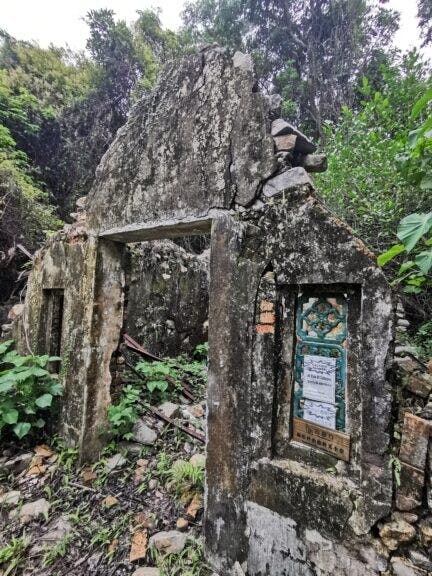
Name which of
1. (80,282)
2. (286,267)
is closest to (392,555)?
(286,267)

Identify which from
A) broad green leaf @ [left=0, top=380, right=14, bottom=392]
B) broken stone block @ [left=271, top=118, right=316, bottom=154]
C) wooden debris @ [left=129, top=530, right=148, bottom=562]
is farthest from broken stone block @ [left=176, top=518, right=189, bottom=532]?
broken stone block @ [left=271, top=118, right=316, bottom=154]

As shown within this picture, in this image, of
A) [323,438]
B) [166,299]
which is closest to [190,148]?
[323,438]

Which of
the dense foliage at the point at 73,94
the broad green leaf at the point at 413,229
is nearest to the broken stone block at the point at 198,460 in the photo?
the broad green leaf at the point at 413,229

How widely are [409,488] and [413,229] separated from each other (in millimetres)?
1272

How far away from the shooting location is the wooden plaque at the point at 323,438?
5.87 ft

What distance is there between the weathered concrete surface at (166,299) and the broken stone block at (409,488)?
14.2ft

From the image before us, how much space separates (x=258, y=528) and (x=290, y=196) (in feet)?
7.19

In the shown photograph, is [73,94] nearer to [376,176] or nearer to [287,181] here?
[376,176]

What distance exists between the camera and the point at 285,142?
2.13 metres

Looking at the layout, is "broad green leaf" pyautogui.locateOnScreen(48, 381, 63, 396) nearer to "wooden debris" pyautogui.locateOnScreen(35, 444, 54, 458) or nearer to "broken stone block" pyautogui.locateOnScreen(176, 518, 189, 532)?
"wooden debris" pyautogui.locateOnScreen(35, 444, 54, 458)

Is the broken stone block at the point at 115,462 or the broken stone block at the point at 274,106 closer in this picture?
the broken stone block at the point at 274,106

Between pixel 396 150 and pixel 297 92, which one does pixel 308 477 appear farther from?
pixel 297 92

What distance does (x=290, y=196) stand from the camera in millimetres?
2049

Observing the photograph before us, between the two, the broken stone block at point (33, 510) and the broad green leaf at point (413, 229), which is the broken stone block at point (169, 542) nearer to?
the broken stone block at point (33, 510)
